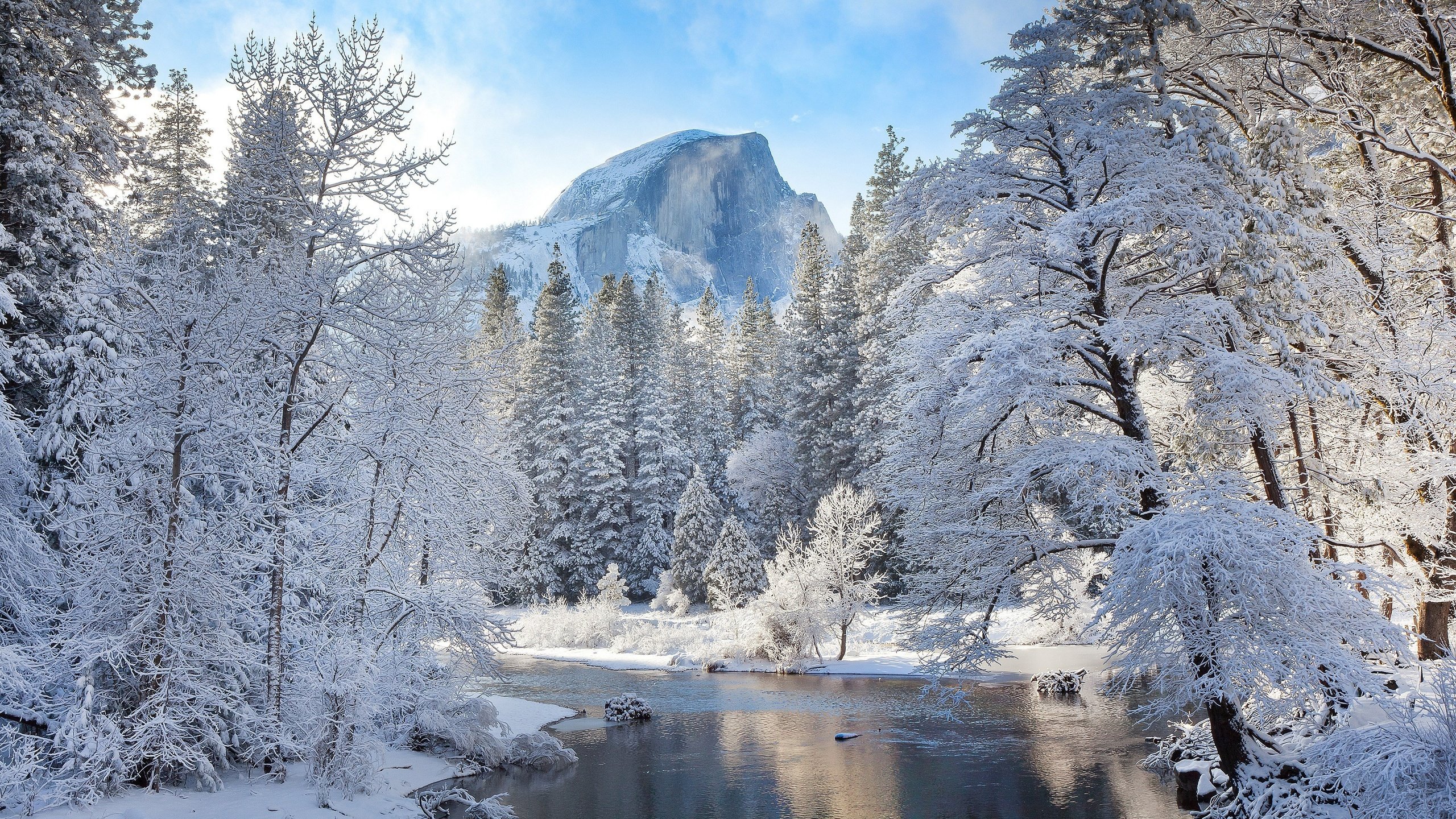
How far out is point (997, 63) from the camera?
10.0 metres

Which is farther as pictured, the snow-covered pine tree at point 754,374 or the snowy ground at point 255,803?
the snow-covered pine tree at point 754,374

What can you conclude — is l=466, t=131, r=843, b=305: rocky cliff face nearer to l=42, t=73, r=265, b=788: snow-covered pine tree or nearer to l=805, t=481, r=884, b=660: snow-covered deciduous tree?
l=805, t=481, r=884, b=660: snow-covered deciduous tree

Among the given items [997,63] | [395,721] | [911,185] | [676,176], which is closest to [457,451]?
[395,721]

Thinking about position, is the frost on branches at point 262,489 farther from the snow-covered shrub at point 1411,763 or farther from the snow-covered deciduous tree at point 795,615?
the snow-covered deciduous tree at point 795,615

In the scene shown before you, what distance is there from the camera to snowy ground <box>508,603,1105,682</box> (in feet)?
77.8

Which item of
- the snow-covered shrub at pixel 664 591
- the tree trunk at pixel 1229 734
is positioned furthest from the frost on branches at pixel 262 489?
the snow-covered shrub at pixel 664 591

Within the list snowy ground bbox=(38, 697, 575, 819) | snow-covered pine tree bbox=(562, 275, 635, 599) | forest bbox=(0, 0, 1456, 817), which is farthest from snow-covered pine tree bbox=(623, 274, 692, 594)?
snowy ground bbox=(38, 697, 575, 819)

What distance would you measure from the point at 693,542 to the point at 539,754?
64.4 feet

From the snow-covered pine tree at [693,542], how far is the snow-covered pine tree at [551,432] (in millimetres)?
6476

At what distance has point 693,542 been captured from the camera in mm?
33750

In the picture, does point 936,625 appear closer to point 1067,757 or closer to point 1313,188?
point 1067,757

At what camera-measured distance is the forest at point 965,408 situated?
24.8 ft

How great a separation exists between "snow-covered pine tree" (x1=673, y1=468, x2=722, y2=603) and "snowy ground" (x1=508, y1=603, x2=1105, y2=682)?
4.82ft

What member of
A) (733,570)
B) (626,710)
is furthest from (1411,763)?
(733,570)
